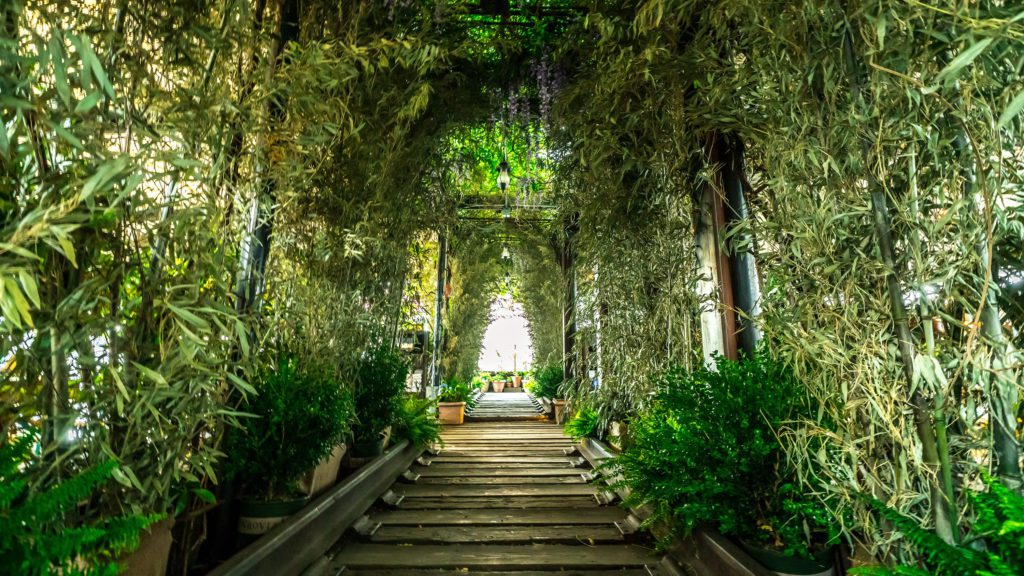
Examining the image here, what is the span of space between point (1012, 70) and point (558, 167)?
309cm

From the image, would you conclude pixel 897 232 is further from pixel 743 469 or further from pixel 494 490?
pixel 494 490

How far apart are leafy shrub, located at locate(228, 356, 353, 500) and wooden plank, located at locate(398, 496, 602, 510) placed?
1.02m

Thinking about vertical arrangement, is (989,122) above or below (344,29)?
below

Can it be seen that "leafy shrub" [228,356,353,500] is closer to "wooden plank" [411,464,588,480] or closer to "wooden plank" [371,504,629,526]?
"wooden plank" [371,504,629,526]

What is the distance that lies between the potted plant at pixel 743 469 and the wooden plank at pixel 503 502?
1094 mm

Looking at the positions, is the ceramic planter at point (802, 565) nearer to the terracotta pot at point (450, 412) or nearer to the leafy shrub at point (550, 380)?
the terracotta pot at point (450, 412)

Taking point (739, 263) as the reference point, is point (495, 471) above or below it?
below

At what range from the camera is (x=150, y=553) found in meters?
1.24

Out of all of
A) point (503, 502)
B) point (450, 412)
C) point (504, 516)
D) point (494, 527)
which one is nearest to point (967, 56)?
point (494, 527)

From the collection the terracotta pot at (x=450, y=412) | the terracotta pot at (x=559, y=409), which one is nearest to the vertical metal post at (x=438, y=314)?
the terracotta pot at (x=450, y=412)

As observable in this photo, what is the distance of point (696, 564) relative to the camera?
189 centimetres

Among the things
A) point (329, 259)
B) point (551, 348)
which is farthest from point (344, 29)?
point (551, 348)

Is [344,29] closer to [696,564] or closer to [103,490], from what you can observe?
[103,490]

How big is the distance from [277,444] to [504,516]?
1371mm
